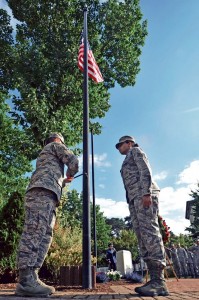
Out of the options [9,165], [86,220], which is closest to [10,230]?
[86,220]

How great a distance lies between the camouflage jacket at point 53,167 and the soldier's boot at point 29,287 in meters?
0.99

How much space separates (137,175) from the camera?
4406 millimetres

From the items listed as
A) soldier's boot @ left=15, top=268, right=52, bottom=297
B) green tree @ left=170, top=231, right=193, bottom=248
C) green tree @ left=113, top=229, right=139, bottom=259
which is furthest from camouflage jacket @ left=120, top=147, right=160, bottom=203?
green tree @ left=113, top=229, right=139, bottom=259

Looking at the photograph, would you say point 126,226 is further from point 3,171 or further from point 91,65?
point 91,65

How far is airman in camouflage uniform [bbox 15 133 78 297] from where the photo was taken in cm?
353

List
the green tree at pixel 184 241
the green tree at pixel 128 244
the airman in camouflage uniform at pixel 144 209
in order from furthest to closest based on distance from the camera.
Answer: the green tree at pixel 128 244 < the green tree at pixel 184 241 < the airman in camouflage uniform at pixel 144 209

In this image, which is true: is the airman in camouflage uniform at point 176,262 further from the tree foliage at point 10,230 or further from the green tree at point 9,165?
the green tree at point 9,165

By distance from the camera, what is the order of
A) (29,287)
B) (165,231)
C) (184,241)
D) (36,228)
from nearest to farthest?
(29,287) → (36,228) → (165,231) → (184,241)

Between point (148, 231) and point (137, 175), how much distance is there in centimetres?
84

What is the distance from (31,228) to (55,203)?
18.6 inches

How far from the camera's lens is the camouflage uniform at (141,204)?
12.8 ft

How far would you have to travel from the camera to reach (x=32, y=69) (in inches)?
550

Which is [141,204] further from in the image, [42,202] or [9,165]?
[9,165]

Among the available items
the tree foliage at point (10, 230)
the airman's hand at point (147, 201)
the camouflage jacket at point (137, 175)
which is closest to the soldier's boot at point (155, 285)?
the airman's hand at point (147, 201)
